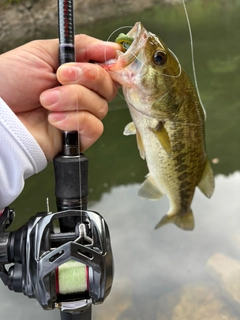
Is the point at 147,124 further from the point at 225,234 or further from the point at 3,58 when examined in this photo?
the point at 225,234

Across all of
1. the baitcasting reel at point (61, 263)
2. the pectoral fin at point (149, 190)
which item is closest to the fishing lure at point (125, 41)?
the baitcasting reel at point (61, 263)

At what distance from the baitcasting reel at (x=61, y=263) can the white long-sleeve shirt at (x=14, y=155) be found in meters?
0.19

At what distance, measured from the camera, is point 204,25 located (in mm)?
6203

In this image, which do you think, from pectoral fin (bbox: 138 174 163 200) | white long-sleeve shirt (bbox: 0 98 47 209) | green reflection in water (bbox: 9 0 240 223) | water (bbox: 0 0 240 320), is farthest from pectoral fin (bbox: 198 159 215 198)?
green reflection in water (bbox: 9 0 240 223)

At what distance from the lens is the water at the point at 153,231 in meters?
2.22

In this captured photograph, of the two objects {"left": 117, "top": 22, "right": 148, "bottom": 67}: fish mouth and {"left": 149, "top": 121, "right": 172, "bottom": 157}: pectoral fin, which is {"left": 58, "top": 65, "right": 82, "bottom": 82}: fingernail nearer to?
{"left": 117, "top": 22, "right": 148, "bottom": 67}: fish mouth

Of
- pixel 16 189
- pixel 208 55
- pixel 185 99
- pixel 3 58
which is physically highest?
pixel 3 58

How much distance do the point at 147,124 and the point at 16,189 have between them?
0.47 m

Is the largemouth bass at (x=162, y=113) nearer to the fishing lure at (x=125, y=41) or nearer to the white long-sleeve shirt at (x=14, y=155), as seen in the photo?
the fishing lure at (x=125, y=41)

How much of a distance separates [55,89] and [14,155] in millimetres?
192

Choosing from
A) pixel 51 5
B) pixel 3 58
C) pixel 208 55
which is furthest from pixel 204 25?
pixel 3 58

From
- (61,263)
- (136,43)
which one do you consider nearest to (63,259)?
(61,263)

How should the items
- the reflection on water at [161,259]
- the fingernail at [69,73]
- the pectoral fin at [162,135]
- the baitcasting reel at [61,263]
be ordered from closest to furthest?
the baitcasting reel at [61,263]
the fingernail at [69,73]
the pectoral fin at [162,135]
the reflection on water at [161,259]

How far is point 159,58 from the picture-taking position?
109 centimetres
